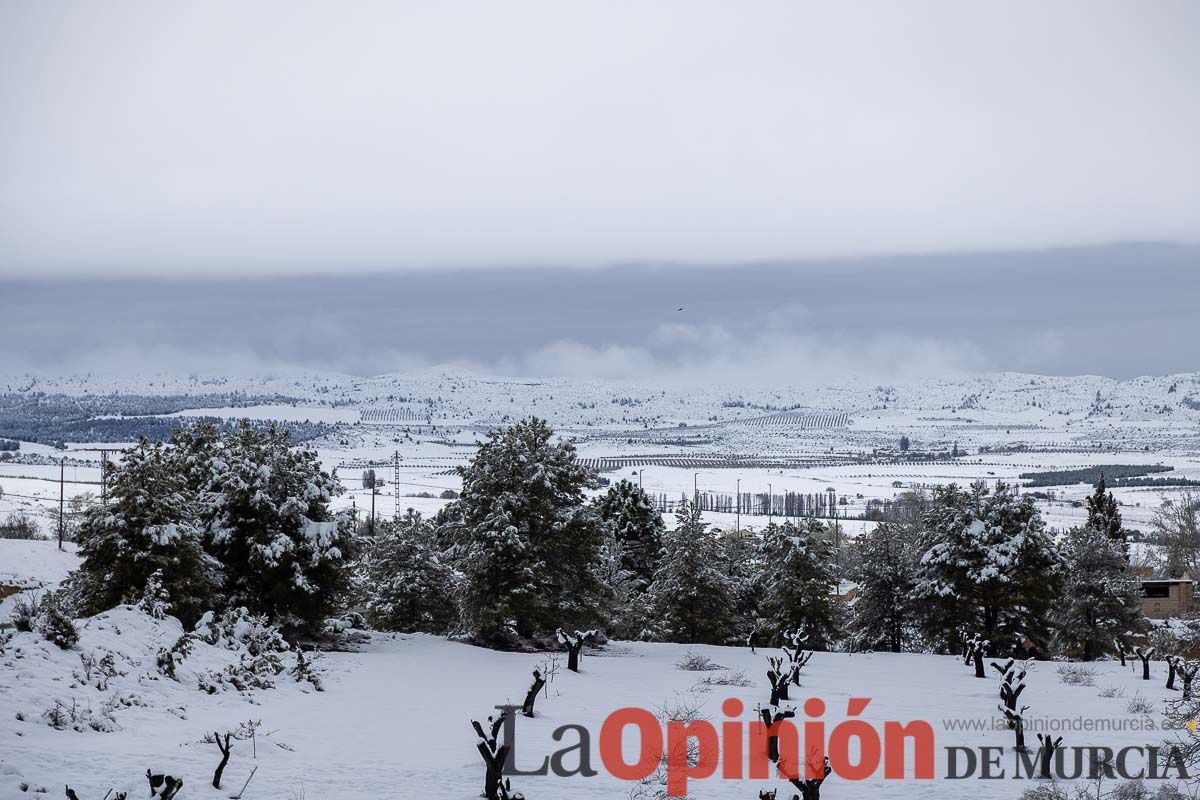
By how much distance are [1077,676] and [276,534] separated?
26.2 metres

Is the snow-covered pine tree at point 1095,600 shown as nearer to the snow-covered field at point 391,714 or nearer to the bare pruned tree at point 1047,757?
the snow-covered field at point 391,714

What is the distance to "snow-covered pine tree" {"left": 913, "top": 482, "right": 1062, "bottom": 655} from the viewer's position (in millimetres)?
43344

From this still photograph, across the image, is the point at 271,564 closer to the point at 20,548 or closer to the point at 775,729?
the point at 775,729

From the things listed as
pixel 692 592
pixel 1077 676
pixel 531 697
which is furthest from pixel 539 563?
pixel 1077 676

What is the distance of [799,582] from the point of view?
155 ft

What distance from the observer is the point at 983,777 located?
58.8 ft

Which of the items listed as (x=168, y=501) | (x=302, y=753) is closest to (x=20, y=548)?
(x=168, y=501)

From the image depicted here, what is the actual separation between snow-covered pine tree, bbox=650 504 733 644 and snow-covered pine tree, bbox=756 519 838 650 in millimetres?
2386

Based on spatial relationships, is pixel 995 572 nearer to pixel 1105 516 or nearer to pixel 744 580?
pixel 744 580

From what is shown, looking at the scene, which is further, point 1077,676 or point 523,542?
point 523,542

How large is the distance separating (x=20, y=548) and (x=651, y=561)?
46150mm

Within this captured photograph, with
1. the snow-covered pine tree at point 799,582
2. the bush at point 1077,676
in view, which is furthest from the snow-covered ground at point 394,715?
the snow-covered pine tree at point 799,582

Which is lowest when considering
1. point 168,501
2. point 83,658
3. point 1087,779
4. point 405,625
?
point 405,625

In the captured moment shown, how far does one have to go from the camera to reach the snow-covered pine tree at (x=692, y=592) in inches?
1890
